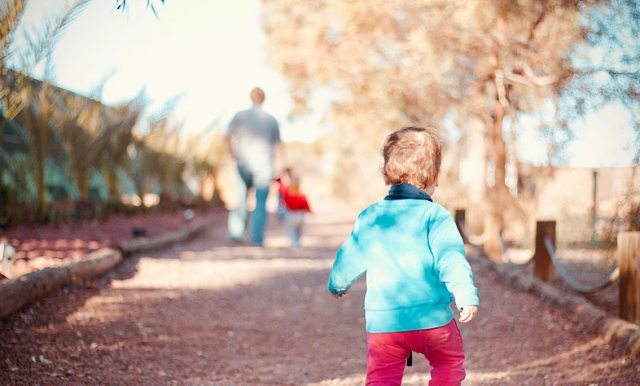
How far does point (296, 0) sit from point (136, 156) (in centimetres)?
539

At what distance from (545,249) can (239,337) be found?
9.58 feet

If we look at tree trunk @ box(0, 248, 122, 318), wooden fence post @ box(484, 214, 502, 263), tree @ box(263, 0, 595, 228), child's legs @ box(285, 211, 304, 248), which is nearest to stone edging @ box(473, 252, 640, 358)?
wooden fence post @ box(484, 214, 502, 263)

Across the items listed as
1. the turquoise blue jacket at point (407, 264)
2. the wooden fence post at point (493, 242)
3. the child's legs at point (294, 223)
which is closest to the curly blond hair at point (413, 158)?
the turquoise blue jacket at point (407, 264)

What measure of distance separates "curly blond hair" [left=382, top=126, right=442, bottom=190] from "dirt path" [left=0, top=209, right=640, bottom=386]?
1.30 metres

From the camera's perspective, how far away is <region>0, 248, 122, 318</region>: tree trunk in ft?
10.4

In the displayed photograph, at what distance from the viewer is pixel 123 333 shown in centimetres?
344

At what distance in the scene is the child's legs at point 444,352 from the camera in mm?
2100

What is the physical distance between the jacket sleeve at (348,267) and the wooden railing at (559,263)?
2.04 metres

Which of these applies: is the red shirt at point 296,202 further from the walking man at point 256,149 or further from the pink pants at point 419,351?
the pink pants at point 419,351

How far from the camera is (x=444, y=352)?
83.7 inches

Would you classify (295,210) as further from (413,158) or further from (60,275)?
(413,158)

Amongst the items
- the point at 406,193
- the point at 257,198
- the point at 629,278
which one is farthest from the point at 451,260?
the point at 257,198

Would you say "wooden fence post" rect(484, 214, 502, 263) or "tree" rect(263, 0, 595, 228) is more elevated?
"tree" rect(263, 0, 595, 228)

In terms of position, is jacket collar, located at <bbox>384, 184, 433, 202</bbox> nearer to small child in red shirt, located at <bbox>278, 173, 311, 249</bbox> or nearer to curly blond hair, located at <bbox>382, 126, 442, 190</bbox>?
curly blond hair, located at <bbox>382, 126, 442, 190</bbox>
